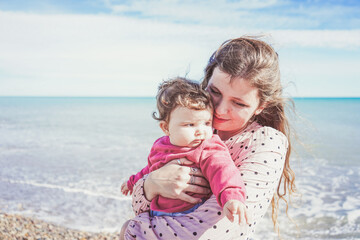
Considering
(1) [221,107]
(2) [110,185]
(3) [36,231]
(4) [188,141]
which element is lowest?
(2) [110,185]

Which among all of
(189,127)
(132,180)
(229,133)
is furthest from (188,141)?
(132,180)

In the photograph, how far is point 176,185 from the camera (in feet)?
7.70

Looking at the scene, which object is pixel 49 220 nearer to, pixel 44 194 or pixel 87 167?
pixel 44 194

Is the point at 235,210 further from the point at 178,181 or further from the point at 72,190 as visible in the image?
the point at 72,190

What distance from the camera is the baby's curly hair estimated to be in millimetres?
2496

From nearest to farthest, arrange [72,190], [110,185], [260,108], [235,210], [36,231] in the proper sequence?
[235,210], [260,108], [36,231], [72,190], [110,185]

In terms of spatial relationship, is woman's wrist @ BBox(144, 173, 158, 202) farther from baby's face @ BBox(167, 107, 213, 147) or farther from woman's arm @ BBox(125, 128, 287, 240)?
baby's face @ BBox(167, 107, 213, 147)

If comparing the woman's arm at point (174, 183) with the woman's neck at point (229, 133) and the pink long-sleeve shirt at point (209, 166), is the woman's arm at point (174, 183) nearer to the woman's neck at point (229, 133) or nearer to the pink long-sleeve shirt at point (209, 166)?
the pink long-sleeve shirt at point (209, 166)

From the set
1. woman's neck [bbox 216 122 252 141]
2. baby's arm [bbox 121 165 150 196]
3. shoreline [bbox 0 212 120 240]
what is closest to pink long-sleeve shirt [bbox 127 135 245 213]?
baby's arm [bbox 121 165 150 196]

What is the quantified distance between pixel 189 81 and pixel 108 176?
9.09 meters

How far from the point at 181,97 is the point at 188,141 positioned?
1.06ft

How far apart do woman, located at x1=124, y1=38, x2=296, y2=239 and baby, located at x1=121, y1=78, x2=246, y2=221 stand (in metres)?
0.08

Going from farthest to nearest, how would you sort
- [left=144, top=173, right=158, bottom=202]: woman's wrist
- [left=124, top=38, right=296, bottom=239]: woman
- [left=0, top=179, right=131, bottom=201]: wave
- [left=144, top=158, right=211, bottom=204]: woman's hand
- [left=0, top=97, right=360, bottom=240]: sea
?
[left=0, top=179, right=131, bottom=201]: wave
[left=0, top=97, right=360, bottom=240]: sea
[left=144, top=173, right=158, bottom=202]: woman's wrist
[left=144, top=158, right=211, bottom=204]: woman's hand
[left=124, top=38, right=296, bottom=239]: woman

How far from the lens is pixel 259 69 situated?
8.78ft
